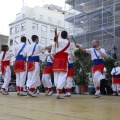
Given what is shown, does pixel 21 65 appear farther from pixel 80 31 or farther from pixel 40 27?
pixel 40 27

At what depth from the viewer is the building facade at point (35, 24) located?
52219mm

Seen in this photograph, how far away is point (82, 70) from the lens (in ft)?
53.2

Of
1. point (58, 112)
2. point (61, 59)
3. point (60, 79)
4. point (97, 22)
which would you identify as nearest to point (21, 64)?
point (61, 59)

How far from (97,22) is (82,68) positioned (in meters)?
8.43

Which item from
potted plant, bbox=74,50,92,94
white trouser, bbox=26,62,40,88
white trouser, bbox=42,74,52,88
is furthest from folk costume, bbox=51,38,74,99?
potted plant, bbox=74,50,92,94

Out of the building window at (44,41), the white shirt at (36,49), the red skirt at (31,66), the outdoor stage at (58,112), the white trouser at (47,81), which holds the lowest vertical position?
the outdoor stage at (58,112)

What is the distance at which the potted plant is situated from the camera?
50.4 feet

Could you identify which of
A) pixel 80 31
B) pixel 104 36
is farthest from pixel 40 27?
pixel 104 36

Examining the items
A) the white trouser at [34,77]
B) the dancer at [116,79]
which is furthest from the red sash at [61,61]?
the dancer at [116,79]

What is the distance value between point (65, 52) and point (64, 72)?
1.72 ft

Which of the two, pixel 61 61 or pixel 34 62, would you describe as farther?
pixel 34 62

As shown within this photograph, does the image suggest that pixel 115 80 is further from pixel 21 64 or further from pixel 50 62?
pixel 21 64

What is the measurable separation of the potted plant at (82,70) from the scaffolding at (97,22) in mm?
3959

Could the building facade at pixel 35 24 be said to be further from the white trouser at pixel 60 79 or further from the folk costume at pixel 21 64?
the white trouser at pixel 60 79
